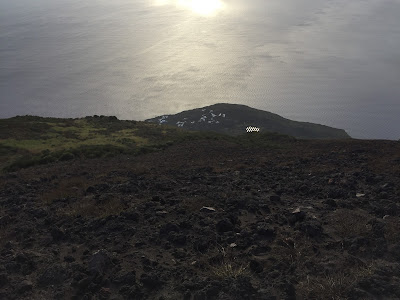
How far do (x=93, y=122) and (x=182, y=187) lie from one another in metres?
54.5

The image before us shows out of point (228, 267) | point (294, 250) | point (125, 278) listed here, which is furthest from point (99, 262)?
point (294, 250)

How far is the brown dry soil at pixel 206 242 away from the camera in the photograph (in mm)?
6547

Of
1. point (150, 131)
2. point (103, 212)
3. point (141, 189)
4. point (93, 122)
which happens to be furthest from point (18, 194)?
point (93, 122)

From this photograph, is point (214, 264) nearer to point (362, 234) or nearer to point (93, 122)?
point (362, 234)

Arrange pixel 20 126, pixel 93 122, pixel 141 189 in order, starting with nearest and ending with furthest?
1. pixel 141 189
2. pixel 20 126
3. pixel 93 122

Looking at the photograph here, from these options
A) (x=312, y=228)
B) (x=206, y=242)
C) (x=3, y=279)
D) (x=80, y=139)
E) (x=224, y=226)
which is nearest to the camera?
(x=3, y=279)

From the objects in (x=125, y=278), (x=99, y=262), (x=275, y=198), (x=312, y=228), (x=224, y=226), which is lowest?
(x=125, y=278)

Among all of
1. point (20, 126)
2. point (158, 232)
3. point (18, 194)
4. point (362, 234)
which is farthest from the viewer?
point (20, 126)

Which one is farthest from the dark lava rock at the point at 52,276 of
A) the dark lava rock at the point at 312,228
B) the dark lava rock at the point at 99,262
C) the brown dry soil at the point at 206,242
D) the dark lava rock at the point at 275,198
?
the dark lava rock at the point at 275,198

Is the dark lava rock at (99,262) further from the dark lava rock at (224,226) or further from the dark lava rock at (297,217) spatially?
the dark lava rock at (297,217)

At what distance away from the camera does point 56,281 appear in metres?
7.16

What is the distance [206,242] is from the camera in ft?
27.0

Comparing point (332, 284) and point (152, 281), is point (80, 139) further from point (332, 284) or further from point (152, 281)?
point (332, 284)

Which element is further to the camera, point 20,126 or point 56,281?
point 20,126
